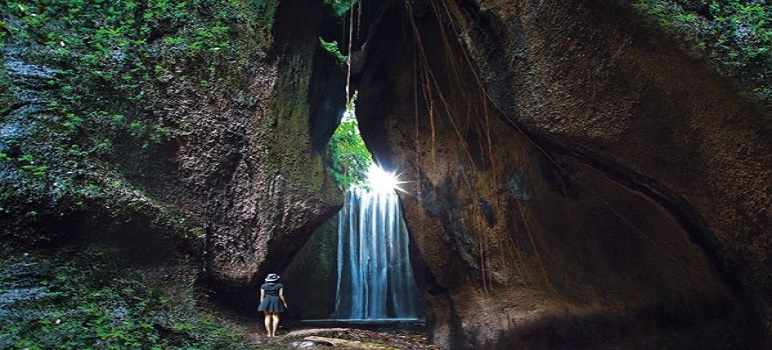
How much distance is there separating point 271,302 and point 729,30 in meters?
6.85

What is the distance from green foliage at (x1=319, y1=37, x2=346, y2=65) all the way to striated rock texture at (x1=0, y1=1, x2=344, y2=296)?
1.14ft

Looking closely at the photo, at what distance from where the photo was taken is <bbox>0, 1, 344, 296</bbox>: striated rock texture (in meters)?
5.21

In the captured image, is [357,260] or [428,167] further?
[357,260]

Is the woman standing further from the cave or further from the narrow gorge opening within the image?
the narrow gorge opening

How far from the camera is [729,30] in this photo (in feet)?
14.8

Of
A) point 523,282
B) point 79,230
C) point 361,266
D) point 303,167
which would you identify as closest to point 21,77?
point 79,230

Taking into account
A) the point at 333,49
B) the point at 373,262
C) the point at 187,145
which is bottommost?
the point at 373,262

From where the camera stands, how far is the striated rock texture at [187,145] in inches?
205

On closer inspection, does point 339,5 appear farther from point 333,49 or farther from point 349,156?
point 349,156

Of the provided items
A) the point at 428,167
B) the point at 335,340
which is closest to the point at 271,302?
the point at 335,340

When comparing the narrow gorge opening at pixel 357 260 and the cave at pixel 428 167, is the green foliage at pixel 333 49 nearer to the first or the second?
the cave at pixel 428 167

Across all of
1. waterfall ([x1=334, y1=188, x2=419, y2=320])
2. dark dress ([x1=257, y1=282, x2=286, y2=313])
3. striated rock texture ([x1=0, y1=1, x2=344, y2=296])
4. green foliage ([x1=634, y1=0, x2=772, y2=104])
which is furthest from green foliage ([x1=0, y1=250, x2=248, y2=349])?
waterfall ([x1=334, y1=188, x2=419, y2=320])

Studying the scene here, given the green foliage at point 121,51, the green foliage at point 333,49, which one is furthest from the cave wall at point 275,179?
the green foliage at point 121,51

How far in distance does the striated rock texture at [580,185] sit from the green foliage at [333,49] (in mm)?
1131
